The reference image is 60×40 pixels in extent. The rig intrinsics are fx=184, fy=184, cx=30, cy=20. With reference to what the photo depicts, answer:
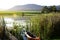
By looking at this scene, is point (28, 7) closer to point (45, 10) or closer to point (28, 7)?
point (28, 7)

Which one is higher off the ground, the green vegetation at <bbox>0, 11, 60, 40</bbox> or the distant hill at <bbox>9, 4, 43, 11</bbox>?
the distant hill at <bbox>9, 4, 43, 11</bbox>

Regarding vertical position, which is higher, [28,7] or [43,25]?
[28,7]

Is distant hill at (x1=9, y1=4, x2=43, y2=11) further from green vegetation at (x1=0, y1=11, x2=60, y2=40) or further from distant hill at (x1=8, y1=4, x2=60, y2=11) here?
green vegetation at (x1=0, y1=11, x2=60, y2=40)

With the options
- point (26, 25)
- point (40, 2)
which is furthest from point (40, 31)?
point (40, 2)

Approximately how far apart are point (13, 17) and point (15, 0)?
1.32 ft

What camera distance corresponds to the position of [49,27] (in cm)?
438

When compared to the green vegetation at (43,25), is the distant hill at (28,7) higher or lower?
higher

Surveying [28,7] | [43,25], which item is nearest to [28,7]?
[28,7]

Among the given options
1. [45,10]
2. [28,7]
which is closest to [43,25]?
[45,10]

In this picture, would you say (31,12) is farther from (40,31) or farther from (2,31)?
(2,31)

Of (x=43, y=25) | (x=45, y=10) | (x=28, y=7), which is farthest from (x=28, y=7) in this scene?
(x=43, y=25)

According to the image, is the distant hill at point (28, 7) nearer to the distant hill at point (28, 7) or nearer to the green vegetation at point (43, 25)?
the distant hill at point (28, 7)

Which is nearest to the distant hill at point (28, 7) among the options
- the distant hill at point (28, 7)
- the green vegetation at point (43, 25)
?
the distant hill at point (28, 7)

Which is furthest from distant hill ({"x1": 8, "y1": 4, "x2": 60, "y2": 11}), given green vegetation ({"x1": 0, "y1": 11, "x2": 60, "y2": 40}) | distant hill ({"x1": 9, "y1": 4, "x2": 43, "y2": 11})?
green vegetation ({"x1": 0, "y1": 11, "x2": 60, "y2": 40})
